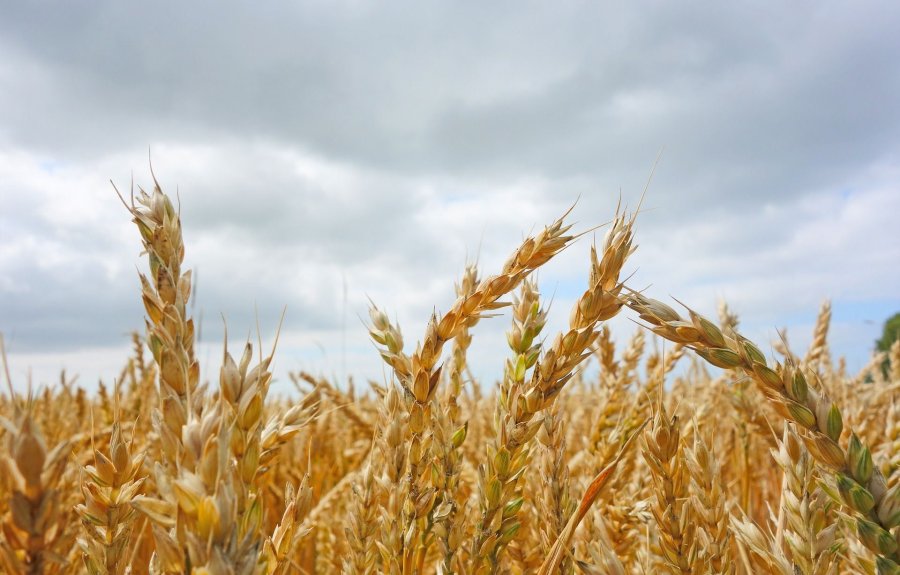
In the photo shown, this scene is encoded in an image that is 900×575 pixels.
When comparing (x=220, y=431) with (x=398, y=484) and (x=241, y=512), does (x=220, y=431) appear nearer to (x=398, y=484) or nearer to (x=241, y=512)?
(x=241, y=512)

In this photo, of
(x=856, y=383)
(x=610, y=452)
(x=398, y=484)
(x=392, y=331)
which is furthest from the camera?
(x=856, y=383)

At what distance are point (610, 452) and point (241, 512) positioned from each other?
1.09m

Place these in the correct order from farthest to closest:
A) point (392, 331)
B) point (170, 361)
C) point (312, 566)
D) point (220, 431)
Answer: point (312, 566) → point (392, 331) → point (170, 361) → point (220, 431)

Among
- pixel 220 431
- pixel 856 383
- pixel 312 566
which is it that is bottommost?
pixel 312 566

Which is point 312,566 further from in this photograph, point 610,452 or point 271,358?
point 271,358

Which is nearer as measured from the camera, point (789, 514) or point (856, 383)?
point (789, 514)

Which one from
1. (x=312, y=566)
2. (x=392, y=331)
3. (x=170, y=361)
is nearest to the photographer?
(x=170, y=361)

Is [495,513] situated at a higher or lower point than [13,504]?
lower

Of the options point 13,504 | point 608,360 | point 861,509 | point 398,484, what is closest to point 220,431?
point 13,504

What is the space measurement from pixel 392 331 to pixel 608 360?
1780mm

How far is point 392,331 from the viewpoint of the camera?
112 cm

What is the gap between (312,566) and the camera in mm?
2639

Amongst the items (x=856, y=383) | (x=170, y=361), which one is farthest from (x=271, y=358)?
(x=856, y=383)

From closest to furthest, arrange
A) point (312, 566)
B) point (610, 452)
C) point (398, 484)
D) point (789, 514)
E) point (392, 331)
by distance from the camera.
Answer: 1. point (789, 514)
2. point (398, 484)
3. point (392, 331)
4. point (610, 452)
5. point (312, 566)
